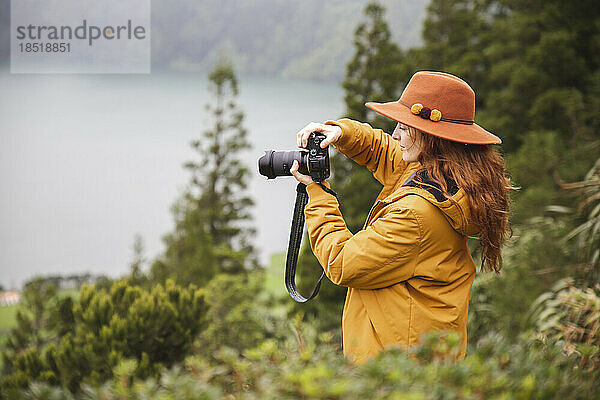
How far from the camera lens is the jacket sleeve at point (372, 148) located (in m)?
1.44

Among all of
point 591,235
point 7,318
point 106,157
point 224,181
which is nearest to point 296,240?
point 591,235

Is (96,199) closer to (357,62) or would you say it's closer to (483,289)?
(357,62)

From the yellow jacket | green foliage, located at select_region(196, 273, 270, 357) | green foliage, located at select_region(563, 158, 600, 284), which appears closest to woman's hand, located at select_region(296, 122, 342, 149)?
the yellow jacket

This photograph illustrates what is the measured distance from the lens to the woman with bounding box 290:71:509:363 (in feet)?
3.87

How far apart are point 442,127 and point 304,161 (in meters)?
0.29

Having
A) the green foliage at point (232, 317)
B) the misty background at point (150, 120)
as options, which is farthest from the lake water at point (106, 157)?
the green foliage at point (232, 317)

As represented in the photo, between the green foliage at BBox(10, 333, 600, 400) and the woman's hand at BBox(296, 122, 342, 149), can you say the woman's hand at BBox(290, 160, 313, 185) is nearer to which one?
the woman's hand at BBox(296, 122, 342, 149)

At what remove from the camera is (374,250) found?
45.9 inches

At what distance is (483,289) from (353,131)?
266cm

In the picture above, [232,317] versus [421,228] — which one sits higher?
[421,228]

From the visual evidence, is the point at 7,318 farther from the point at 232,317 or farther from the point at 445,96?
the point at 445,96

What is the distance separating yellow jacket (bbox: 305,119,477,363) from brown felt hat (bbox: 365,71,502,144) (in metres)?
0.13

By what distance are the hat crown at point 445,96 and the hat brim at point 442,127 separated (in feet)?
0.08

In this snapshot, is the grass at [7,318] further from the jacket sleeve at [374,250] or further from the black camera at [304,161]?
the jacket sleeve at [374,250]
